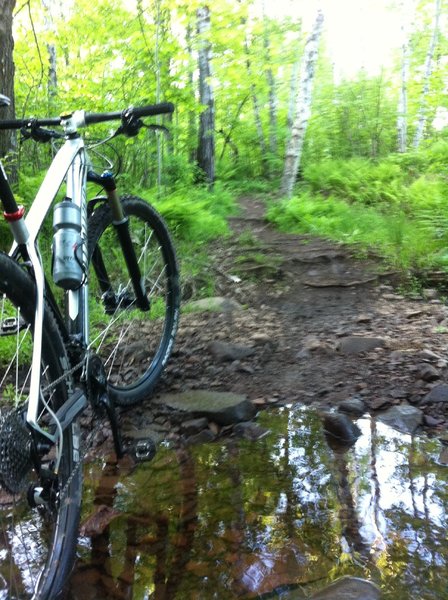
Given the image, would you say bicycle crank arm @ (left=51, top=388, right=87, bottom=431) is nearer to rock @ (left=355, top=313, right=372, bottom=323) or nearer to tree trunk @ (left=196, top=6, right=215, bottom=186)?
rock @ (left=355, top=313, right=372, bottom=323)

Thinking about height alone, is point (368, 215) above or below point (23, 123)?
below

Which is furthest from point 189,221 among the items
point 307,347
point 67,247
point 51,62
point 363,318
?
point 51,62

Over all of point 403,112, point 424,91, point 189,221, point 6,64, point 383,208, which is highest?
point 424,91

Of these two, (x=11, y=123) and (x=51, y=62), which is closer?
(x=11, y=123)

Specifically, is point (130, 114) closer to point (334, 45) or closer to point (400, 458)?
point (400, 458)

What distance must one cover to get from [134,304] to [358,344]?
169 cm

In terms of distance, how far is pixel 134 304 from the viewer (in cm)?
309

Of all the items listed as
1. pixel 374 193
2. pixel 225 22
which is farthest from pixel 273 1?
pixel 374 193

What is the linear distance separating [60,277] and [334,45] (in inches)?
1043

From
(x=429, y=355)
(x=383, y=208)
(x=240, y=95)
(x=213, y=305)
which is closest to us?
(x=429, y=355)

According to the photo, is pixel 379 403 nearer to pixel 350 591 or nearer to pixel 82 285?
pixel 350 591

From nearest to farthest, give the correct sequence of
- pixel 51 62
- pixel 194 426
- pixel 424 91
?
pixel 194 426, pixel 51 62, pixel 424 91

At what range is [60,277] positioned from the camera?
6.61ft

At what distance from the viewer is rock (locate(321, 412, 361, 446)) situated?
2.62 meters
